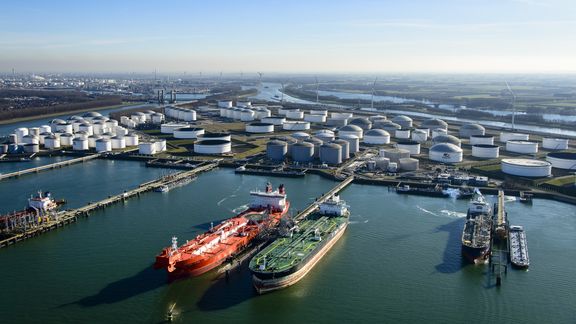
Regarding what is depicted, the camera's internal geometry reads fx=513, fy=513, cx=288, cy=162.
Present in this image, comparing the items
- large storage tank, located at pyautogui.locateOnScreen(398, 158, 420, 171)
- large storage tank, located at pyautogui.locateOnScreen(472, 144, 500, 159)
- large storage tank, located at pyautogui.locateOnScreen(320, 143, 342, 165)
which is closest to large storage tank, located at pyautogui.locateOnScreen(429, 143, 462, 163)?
large storage tank, located at pyautogui.locateOnScreen(472, 144, 500, 159)

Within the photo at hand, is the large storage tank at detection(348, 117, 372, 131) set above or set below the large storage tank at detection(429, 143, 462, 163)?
above

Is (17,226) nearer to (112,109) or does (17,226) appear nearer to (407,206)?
(407,206)

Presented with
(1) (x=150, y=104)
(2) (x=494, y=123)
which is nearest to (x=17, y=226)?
(2) (x=494, y=123)

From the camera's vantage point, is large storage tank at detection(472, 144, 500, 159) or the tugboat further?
large storage tank at detection(472, 144, 500, 159)

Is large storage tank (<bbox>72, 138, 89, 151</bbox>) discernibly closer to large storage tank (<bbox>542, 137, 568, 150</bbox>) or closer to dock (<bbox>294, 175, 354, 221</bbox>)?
dock (<bbox>294, 175, 354, 221</bbox>)

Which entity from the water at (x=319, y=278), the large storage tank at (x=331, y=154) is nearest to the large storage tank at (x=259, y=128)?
the large storage tank at (x=331, y=154)
